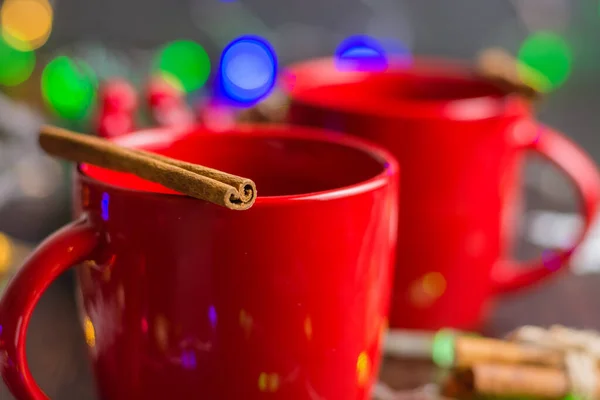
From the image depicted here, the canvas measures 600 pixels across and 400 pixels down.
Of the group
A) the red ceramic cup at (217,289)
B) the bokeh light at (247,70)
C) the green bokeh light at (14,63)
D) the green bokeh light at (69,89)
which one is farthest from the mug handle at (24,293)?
the green bokeh light at (14,63)

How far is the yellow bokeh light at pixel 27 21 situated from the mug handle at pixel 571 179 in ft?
4.09

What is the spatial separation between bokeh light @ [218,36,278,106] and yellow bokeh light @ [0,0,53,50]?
0.40 m

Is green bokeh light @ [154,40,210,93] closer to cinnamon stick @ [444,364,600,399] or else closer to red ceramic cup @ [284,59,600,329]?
red ceramic cup @ [284,59,600,329]

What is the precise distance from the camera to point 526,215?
780 mm

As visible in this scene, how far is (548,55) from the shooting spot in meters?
1.67

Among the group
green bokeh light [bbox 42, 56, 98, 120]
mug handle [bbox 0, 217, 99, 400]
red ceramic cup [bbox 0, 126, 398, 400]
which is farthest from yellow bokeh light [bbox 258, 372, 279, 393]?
green bokeh light [bbox 42, 56, 98, 120]

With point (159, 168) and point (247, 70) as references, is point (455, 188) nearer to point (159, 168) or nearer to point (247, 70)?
point (159, 168)

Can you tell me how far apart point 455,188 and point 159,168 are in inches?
9.6

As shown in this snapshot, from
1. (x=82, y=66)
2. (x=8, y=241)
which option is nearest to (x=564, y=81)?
(x=82, y=66)

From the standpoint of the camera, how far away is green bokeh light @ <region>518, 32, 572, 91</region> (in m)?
1.63

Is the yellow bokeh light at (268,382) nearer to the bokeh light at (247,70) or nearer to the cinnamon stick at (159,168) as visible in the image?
the cinnamon stick at (159,168)

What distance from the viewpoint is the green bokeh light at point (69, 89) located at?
2.96ft

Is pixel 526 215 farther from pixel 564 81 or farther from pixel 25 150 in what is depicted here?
pixel 564 81

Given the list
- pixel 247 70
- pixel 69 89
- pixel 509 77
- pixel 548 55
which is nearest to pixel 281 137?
pixel 509 77
